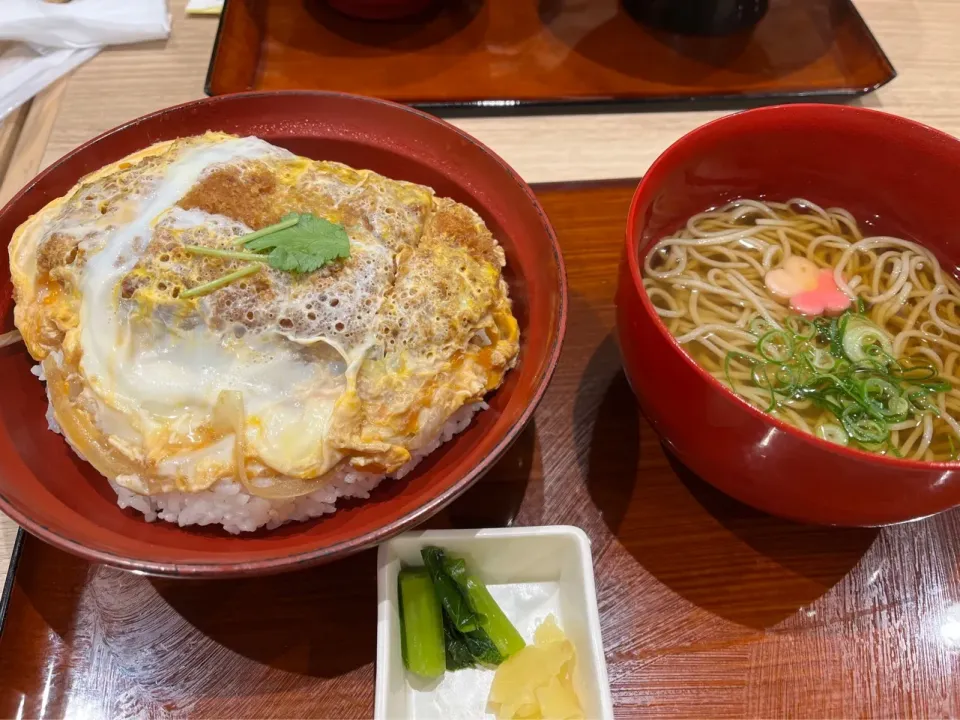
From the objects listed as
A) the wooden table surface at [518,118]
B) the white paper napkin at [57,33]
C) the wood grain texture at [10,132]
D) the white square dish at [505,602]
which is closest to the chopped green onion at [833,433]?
the white square dish at [505,602]

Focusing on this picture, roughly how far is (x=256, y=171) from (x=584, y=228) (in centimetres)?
88

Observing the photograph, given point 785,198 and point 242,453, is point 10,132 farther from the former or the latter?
point 785,198

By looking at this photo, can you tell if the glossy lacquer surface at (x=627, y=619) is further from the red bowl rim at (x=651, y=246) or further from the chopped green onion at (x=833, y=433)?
the red bowl rim at (x=651, y=246)

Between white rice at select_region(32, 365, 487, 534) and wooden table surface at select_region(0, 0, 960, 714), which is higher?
wooden table surface at select_region(0, 0, 960, 714)

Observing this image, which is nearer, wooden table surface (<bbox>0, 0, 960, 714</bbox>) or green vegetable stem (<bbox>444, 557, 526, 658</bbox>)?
green vegetable stem (<bbox>444, 557, 526, 658</bbox>)

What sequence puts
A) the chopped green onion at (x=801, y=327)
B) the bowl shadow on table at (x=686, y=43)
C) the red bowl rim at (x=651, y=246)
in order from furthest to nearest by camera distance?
the bowl shadow on table at (x=686, y=43), the chopped green onion at (x=801, y=327), the red bowl rim at (x=651, y=246)

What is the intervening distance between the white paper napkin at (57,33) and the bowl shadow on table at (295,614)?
1.83m

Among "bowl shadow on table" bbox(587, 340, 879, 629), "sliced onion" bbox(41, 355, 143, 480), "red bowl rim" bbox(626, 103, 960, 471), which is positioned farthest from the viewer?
"bowl shadow on table" bbox(587, 340, 879, 629)

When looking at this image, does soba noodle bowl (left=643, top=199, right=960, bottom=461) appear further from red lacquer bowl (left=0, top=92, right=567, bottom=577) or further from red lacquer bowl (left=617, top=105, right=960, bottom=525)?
red lacquer bowl (left=0, top=92, right=567, bottom=577)

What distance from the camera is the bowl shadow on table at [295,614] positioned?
126 centimetres

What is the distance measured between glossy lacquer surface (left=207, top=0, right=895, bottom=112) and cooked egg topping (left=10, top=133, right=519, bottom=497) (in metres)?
0.96

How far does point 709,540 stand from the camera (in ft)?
4.64

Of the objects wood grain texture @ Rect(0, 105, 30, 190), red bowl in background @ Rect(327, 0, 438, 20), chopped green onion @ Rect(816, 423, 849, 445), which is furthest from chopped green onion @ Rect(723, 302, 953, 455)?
wood grain texture @ Rect(0, 105, 30, 190)

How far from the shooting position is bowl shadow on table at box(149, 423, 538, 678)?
1.26 meters
